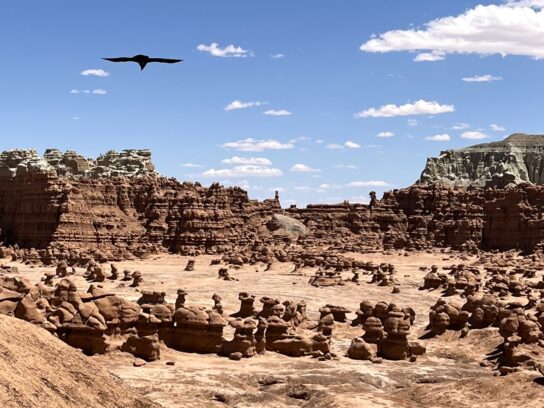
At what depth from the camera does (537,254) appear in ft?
237

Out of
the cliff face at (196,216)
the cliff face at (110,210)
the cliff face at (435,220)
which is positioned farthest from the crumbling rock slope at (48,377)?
the cliff face at (435,220)

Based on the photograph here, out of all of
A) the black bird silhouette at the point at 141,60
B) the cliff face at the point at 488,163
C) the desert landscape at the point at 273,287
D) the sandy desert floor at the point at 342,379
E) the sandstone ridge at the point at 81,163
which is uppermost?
the cliff face at the point at 488,163

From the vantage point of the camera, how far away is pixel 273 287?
169 ft

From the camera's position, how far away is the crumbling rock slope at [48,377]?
13328mm

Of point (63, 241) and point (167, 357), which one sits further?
point (63, 241)

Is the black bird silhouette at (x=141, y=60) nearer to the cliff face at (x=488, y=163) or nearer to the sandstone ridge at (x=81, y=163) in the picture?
the sandstone ridge at (x=81, y=163)

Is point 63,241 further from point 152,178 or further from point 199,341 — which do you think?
point 199,341

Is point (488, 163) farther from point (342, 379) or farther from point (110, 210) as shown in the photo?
point (342, 379)

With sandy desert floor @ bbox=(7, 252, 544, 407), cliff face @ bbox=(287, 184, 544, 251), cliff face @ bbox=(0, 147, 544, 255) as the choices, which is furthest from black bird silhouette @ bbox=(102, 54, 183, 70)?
cliff face @ bbox=(287, 184, 544, 251)

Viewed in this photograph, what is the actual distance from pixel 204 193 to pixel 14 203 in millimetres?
19875

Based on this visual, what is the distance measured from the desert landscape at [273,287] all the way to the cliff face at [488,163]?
0.45 m

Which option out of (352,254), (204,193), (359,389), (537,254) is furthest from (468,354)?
(204,193)

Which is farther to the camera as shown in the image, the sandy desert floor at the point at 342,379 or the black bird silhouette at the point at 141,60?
the sandy desert floor at the point at 342,379

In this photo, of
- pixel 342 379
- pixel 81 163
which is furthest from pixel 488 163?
pixel 342 379
